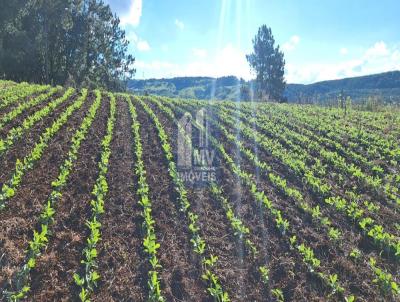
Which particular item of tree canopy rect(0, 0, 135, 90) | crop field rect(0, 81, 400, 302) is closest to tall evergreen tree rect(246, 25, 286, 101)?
tree canopy rect(0, 0, 135, 90)

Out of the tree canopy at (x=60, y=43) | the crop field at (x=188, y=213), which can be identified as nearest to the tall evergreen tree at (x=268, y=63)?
the tree canopy at (x=60, y=43)

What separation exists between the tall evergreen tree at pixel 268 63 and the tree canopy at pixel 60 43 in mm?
18161

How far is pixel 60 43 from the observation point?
37.8 metres

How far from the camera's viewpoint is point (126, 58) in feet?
169

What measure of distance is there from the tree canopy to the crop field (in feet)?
73.6

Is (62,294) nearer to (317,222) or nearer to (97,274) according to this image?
(97,274)

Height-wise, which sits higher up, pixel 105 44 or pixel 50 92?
pixel 105 44

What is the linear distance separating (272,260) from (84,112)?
10083 mm

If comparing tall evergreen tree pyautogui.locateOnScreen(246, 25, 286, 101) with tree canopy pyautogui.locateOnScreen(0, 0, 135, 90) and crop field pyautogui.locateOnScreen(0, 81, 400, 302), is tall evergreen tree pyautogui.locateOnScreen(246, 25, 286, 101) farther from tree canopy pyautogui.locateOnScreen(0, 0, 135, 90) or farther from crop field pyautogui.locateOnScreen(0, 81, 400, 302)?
crop field pyautogui.locateOnScreen(0, 81, 400, 302)

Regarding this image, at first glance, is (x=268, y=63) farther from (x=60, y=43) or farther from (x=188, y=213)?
(x=188, y=213)

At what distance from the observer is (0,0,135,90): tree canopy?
104 feet

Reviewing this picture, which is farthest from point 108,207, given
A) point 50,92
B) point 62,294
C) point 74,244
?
point 50,92

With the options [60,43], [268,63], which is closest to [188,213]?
[60,43]

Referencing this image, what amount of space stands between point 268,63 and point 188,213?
47.1 metres
